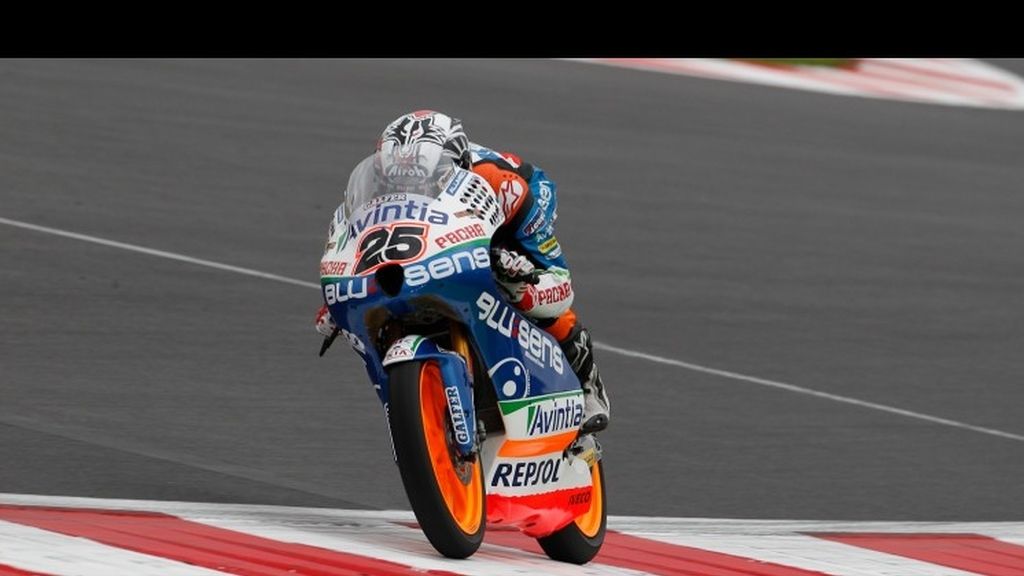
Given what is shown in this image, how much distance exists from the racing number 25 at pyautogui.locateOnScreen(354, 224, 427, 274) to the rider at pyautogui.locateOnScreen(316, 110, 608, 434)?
30cm

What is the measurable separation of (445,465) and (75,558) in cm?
114

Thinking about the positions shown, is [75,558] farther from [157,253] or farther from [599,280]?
[599,280]

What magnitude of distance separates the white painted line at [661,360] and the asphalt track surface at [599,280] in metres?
0.13

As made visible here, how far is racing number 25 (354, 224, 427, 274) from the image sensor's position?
20.8 feet

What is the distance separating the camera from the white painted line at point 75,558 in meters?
5.69

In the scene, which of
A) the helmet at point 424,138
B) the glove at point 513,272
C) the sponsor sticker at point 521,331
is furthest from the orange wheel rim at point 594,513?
the helmet at point 424,138

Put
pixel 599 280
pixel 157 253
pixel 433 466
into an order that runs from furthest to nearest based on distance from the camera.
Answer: pixel 599 280 → pixel 157 253 → pixel 433 466

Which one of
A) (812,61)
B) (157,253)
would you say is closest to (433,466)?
(157,253)

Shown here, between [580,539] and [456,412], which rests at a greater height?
[456,412]

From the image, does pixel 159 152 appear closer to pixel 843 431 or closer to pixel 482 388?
pixel 843 431

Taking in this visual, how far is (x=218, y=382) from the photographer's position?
33.8ft

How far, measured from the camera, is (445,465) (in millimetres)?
6402
